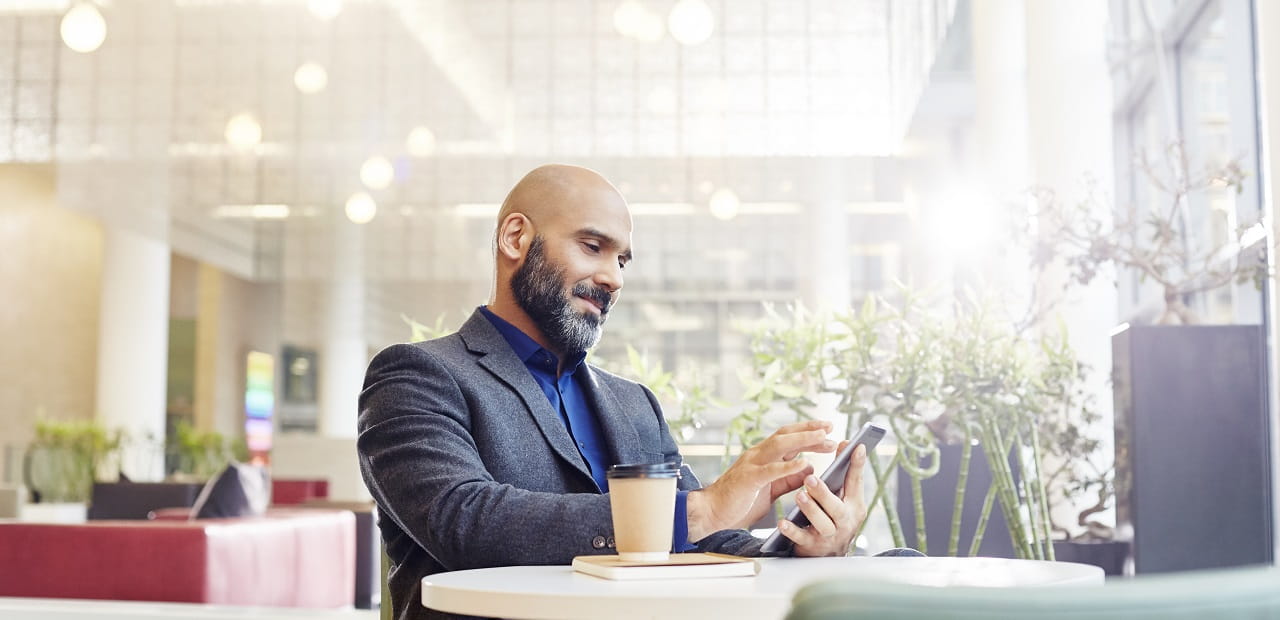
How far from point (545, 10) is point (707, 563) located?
18.7ft

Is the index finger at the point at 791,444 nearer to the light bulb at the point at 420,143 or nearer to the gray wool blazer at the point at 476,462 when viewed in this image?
the gray wool blazer at the point at 476,462

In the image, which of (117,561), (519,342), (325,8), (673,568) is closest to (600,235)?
(519,342)

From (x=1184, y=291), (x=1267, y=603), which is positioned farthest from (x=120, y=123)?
(x=1267, y=603)

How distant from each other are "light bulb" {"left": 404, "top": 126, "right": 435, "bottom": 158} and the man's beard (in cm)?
593

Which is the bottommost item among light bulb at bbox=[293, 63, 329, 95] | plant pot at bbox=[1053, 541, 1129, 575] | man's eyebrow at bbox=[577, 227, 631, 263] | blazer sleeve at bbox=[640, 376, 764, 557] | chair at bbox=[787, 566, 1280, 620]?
plant pot at bbox=[1053, 541, 1129, 575]

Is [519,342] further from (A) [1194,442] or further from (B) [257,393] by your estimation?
(B) [257,393]

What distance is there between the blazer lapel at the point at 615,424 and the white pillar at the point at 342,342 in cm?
818

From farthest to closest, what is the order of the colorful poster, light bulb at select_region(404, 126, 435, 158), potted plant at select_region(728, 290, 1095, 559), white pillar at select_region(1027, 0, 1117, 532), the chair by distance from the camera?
the colorful poster, light bulb at select_region(404, 126, 435, 158), white pillar at select_region(1027, 0, 1117, 532), potted plant at select_region(728, 290, 1095, 559), the chair

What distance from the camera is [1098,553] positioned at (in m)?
2.99

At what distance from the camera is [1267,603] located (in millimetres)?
633

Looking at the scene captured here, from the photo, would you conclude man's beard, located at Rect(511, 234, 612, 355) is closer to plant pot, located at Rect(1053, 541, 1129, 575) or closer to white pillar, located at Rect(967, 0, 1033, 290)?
plant pot, located at Rect(1053, 541, 1129, 575)

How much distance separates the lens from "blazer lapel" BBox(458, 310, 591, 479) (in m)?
1.53

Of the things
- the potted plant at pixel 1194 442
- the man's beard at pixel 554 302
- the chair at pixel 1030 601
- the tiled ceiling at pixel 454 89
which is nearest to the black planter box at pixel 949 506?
the potted plant at pixel 1194 442

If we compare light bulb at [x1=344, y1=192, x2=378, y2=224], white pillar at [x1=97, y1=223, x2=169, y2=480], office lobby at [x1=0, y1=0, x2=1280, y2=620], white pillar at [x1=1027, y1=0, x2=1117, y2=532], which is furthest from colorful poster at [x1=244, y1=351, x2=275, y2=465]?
white pillar at [x1=1027, y1=0, x2=1117, y2=532]
